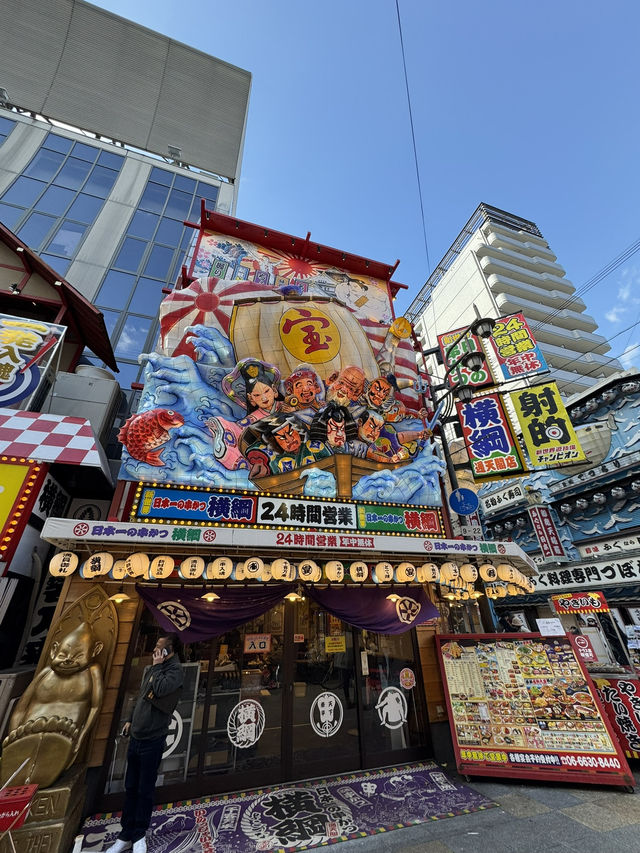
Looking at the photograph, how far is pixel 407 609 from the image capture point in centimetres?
773

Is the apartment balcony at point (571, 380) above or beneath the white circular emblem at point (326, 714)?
above

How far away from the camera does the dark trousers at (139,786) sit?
190 inches

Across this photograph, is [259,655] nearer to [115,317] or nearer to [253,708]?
[253,708]

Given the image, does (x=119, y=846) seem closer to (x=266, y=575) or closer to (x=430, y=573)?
(x=266, y=575)

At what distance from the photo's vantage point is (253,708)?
7020 mm

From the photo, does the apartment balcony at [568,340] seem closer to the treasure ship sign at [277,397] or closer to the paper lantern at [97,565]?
the treasure ship sign at [277,397]

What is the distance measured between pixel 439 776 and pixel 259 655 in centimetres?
423

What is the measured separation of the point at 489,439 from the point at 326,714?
7.64 meters

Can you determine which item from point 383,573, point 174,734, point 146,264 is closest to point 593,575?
point 383,573

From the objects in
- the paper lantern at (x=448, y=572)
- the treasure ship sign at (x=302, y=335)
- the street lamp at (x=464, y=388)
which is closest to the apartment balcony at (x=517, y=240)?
the street lamp at (x=464, y=388)

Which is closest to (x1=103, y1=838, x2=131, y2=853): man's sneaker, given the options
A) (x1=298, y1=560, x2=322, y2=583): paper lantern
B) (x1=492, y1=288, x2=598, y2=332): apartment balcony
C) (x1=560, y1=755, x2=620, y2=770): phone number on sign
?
(x1=298, y1=560, x2=322, y2=583): paper lantern

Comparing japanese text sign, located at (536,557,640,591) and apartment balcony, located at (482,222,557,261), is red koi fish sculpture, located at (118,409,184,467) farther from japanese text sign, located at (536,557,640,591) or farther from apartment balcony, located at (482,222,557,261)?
apartment balcony, located at (482,222,557,261)

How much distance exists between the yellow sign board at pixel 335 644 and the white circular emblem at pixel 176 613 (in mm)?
3235

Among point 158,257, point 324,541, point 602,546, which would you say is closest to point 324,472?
point 324,541
